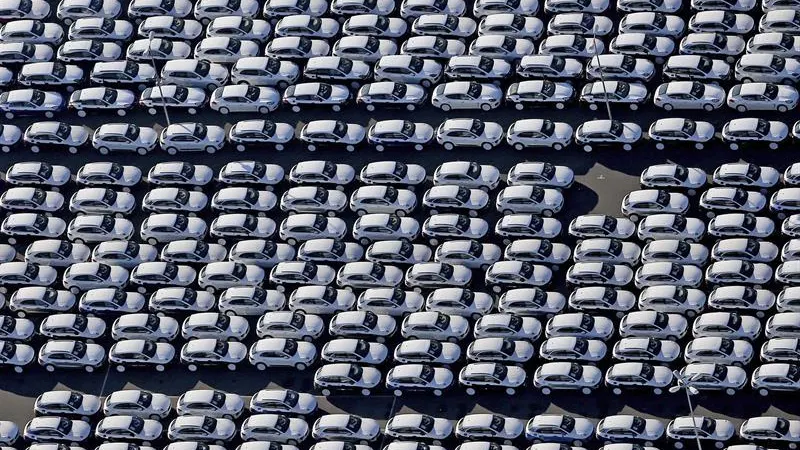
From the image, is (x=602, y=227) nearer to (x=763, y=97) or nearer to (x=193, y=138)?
(x=763, y=97)

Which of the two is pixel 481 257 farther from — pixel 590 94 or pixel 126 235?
pixel 126 235

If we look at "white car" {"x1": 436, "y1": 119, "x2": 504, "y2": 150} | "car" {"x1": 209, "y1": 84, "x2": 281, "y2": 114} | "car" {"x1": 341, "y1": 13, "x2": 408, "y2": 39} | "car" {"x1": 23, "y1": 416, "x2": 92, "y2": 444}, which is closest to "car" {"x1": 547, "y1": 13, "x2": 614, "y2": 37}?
"white car" {"x1": 436, "y1": 119, "x2": 504, "y2": 150}

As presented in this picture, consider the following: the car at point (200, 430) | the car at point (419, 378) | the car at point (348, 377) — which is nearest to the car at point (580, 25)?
the car at point (419, 378)

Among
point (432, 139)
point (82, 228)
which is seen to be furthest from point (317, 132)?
point (82, 228)

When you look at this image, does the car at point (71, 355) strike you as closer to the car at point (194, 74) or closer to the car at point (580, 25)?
the car at point (194, 74)

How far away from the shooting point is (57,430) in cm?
11675

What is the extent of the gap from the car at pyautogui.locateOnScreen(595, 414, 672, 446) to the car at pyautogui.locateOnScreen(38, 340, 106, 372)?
27126mm

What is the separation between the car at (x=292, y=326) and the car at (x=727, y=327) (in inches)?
779

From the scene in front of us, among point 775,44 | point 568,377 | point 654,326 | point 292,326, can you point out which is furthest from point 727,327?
point 292,326

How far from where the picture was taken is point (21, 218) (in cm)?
12606

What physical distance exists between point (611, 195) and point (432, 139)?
10.7 metres

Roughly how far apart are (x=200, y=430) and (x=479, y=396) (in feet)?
47.3

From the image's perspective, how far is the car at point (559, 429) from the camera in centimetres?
11306

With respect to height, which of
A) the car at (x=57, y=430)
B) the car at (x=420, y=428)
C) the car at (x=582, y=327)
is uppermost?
the car at (x=582, y=327)
